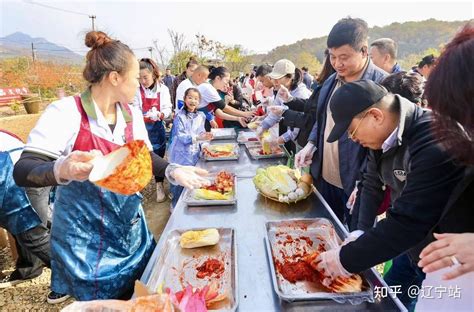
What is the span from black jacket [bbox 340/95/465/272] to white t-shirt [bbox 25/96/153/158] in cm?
146

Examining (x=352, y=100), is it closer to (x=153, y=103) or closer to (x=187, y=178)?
(x=187, y=178)

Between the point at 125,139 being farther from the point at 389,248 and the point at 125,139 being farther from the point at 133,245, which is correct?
the point at 389,248

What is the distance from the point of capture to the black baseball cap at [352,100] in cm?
139

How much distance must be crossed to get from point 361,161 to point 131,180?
5.56 feet

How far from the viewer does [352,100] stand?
140 centimetres

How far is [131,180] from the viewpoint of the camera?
133 centimetres

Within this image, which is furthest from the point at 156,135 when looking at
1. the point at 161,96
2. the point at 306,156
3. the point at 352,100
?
the point at 352,100

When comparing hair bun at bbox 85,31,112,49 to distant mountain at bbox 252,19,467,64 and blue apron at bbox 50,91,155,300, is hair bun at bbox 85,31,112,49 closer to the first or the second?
blue apron at bbox 50,91,155,300

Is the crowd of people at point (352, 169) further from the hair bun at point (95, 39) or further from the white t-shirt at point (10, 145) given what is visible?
the white t-shirt at point (10, 145)

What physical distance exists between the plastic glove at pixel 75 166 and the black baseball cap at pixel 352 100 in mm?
1181

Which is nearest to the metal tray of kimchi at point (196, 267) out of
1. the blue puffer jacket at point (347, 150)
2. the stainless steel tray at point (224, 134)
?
the blue puffer jacket at point (347, 150)

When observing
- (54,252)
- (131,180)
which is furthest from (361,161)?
(54,252)

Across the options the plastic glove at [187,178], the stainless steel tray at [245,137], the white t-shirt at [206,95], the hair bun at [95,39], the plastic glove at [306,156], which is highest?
the hair bun at [95,39]

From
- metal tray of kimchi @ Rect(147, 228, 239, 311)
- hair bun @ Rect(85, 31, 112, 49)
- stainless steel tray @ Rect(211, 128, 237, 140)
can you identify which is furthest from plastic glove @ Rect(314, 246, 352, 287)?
stainless steel tray @ Rect(211, 128, 237, 140)
